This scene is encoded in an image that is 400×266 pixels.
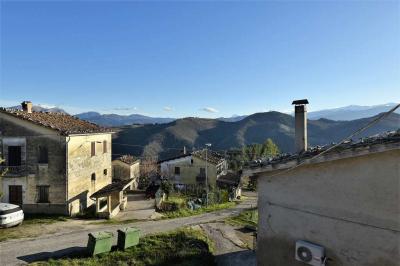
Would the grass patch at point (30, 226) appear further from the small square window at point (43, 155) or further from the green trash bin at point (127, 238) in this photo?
the green trash bin at point (127, 238)

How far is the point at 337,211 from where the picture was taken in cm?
980

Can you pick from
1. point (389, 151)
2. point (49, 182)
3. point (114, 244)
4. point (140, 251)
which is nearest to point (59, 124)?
point (49, 182)

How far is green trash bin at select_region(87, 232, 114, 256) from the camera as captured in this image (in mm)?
14883

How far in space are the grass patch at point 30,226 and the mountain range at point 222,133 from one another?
9372 cm

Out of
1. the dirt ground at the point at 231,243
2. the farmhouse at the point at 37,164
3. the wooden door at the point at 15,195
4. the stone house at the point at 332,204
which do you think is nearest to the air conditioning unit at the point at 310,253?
the stone house at the point at 332,204

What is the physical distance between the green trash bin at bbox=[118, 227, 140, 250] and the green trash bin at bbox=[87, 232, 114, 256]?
582 mm

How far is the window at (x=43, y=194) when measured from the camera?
24.1 m

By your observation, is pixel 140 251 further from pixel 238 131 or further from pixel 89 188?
pixel 238 131

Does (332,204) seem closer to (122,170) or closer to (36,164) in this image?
(36,164)

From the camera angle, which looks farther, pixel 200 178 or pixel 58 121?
pixel 200 178

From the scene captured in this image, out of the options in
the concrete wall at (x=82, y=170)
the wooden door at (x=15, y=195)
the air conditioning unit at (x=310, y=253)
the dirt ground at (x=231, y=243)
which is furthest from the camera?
the concrete wall at (x=82, y=170)

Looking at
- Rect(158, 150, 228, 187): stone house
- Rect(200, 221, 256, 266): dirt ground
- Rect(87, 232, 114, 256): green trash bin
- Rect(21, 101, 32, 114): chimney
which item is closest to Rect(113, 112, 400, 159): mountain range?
Rect(158, 150, 228, 187): stone house

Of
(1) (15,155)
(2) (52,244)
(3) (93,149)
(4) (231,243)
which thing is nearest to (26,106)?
(1) (15,155)

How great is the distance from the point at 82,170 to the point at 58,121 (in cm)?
466
